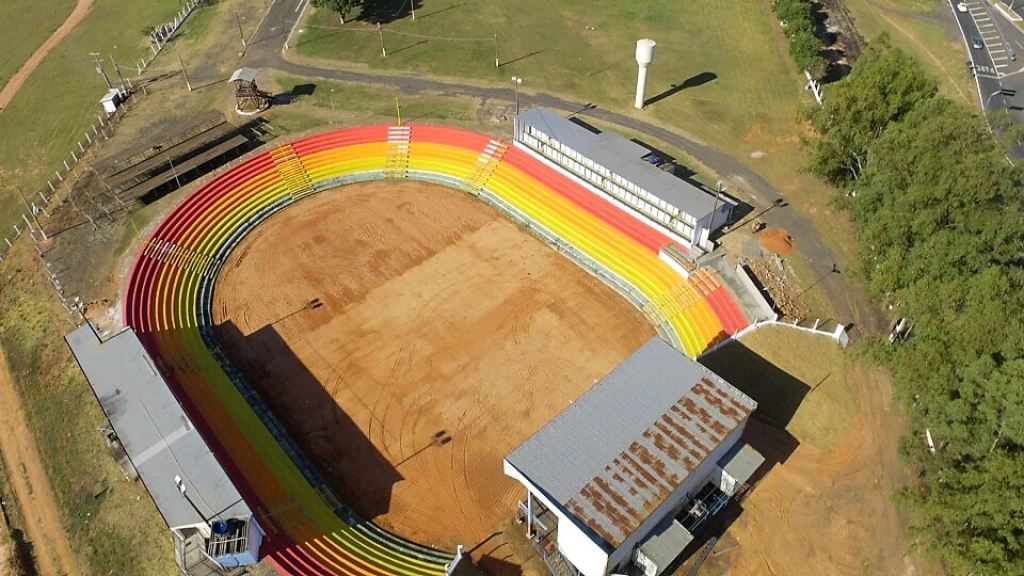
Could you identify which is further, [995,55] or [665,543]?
[995,55]

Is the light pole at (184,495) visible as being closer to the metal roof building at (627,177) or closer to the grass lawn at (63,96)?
the grass lawn at (63,96)

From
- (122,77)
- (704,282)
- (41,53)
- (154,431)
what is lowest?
(704,282)

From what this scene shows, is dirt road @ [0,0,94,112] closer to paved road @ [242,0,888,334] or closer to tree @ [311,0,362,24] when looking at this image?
paved road @ [242,0,888,334]

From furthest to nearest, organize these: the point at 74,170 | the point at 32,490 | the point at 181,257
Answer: the point at 74,170 < the point at 181,257 < the point at 32,490

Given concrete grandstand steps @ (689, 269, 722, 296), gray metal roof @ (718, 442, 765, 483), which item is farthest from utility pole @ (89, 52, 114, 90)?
gray metal roof @ (718, 442, 765, 483)

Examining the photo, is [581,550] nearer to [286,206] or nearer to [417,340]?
[417,340]

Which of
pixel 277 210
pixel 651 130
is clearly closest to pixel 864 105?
pixel 651 130

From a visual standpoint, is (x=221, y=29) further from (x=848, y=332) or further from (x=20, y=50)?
(x=848, y=332)

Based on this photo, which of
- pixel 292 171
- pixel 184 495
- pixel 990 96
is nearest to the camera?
pixel 184 495
